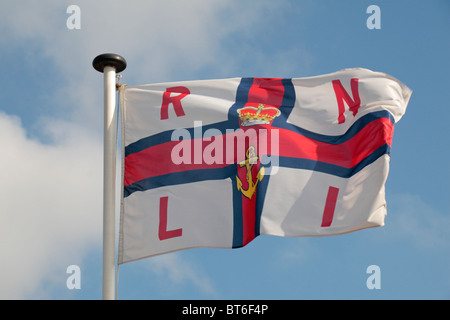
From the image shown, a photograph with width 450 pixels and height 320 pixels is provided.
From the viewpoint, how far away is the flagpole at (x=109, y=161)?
10.1m


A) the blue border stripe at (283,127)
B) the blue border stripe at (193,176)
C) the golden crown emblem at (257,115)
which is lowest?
the blue border stripe at (193,176)

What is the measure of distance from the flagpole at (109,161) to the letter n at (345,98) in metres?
3.69

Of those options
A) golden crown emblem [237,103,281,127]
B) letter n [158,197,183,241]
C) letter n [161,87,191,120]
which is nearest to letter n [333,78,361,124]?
golden crown emblem [237,103,281,127]

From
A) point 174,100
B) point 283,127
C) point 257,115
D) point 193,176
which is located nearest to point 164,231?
point 193,176

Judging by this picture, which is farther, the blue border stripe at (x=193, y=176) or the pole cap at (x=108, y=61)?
the blue border stripe at (x=193, y=176)

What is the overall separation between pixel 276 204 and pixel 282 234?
1.64 ft

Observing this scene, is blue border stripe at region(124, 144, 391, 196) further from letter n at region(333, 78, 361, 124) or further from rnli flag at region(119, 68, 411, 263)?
letter n at region(333, 78, 361, 124)

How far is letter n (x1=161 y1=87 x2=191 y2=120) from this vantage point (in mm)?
A: 11945

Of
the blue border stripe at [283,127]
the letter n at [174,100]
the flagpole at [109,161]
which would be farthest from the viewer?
the letter n at [174,100]

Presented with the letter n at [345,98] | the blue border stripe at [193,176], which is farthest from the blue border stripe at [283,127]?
the blue border stripe at [193,176]

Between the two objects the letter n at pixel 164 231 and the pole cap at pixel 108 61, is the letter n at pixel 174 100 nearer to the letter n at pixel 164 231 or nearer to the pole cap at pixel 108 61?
the pole cap at pixel 108 61

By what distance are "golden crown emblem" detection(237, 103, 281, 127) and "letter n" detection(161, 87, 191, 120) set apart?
3.20 feet

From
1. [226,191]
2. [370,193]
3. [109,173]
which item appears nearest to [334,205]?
[370,193]
